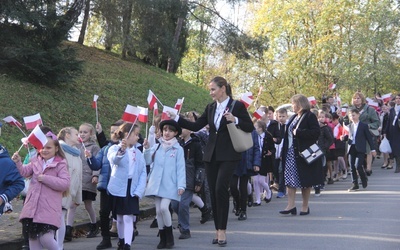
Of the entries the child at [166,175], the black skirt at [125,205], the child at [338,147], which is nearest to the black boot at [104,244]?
the black skirt at [125,205]

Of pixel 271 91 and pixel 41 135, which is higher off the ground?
pixel 271 91

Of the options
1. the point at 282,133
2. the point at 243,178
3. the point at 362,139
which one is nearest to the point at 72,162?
the point at 243,178

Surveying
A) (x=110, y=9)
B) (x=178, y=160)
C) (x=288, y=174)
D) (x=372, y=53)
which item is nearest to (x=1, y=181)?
(x=178, y=160)

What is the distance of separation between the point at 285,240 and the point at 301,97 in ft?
10.5

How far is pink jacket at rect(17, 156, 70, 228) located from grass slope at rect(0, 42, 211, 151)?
329 inches

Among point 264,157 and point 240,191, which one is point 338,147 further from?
point 240,191

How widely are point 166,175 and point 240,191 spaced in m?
2.94

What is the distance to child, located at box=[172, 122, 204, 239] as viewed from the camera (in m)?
10.3

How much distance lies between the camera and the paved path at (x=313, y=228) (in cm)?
933

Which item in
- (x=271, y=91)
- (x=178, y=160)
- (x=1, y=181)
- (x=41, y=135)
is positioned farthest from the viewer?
(x=271, y=91)

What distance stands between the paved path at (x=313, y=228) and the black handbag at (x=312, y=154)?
3.04 ft

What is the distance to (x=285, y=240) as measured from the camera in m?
9.64

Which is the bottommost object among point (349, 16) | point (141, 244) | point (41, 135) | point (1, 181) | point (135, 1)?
point (141, 244)

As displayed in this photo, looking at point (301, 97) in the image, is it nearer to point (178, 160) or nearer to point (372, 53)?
point (178, 160)
